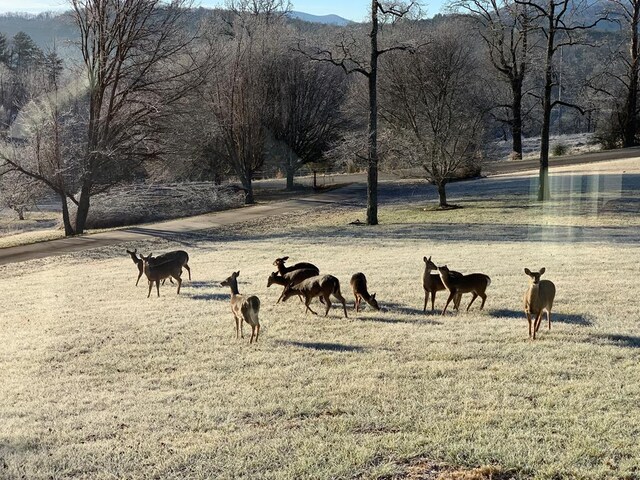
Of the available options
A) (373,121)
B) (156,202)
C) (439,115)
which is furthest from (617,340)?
(156,202)

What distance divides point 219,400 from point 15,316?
6.84 meters

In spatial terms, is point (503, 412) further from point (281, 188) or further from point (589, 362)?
point (281, 188)

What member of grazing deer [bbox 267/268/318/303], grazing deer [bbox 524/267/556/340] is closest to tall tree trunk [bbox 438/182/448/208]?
grazing deer [bbox 267/268/318/303]

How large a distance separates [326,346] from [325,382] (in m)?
1.57

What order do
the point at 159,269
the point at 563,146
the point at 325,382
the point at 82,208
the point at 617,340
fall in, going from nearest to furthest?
the point at 325,382
the point at 617,340
the point at 159,269
the point at 82,208
the point at 563,146

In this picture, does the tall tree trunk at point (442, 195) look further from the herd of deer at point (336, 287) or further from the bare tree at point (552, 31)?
the herd of deer at point (336, 287)

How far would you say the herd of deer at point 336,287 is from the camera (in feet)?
29.8

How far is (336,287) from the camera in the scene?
10.6 metres

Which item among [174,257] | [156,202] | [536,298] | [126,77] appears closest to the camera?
[536,298]

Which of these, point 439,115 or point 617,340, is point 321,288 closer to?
point 617,340

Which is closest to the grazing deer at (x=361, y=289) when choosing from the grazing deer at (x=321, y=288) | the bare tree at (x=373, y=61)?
the grazing deer at (x=321, y=288)

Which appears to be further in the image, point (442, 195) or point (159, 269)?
point (442, 195)

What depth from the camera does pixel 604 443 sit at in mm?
5645

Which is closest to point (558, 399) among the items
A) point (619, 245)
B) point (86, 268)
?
point (619, 245)
